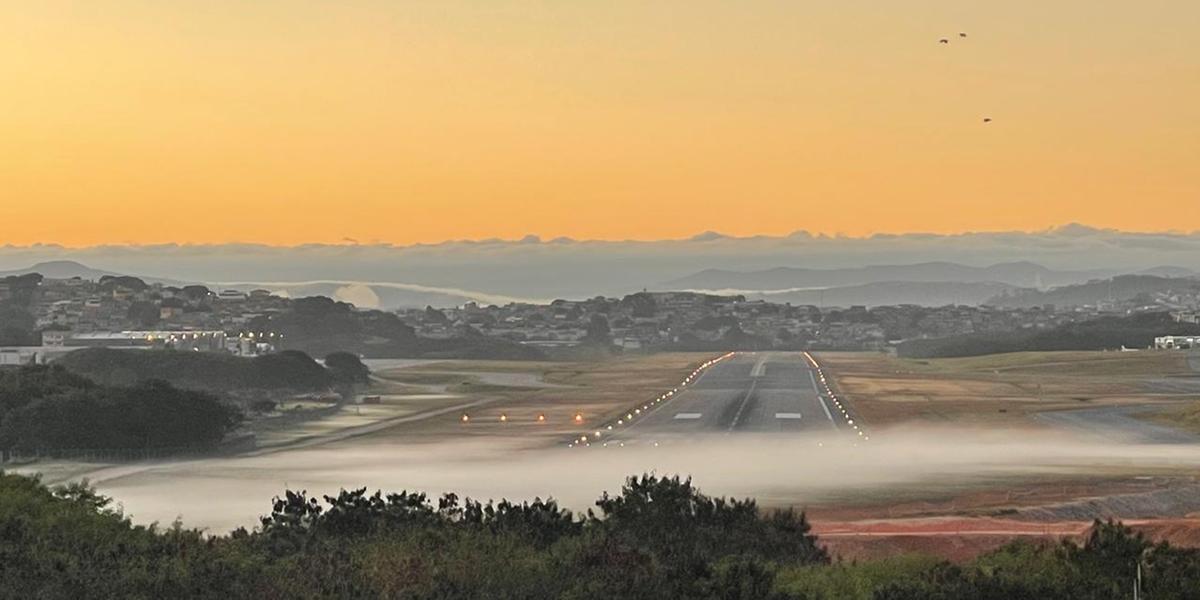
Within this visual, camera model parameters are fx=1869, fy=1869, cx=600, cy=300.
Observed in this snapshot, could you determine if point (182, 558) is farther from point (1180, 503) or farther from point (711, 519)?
point (1180, 503)

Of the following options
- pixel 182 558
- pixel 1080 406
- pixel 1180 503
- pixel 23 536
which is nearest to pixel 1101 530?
pixel 182 558

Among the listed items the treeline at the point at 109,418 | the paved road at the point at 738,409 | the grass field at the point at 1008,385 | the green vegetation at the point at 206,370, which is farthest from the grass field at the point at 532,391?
the grass field at the point at 1008,385

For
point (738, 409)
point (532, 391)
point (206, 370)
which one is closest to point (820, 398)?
point (738, 409)

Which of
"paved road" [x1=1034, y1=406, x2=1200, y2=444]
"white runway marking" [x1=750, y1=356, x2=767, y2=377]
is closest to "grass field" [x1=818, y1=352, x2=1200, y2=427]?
"paved road" [x1=1034, y1=406, x2=1200, y2=444]

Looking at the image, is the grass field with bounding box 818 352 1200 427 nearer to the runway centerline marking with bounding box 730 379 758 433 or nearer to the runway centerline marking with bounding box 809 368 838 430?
the runway centerline marking with bounding box 809 368 838 430

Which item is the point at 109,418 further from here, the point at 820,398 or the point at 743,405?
the point at 820,398

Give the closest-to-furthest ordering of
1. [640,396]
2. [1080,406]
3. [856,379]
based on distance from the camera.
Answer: [1080,406], [640,396], [856,379]
